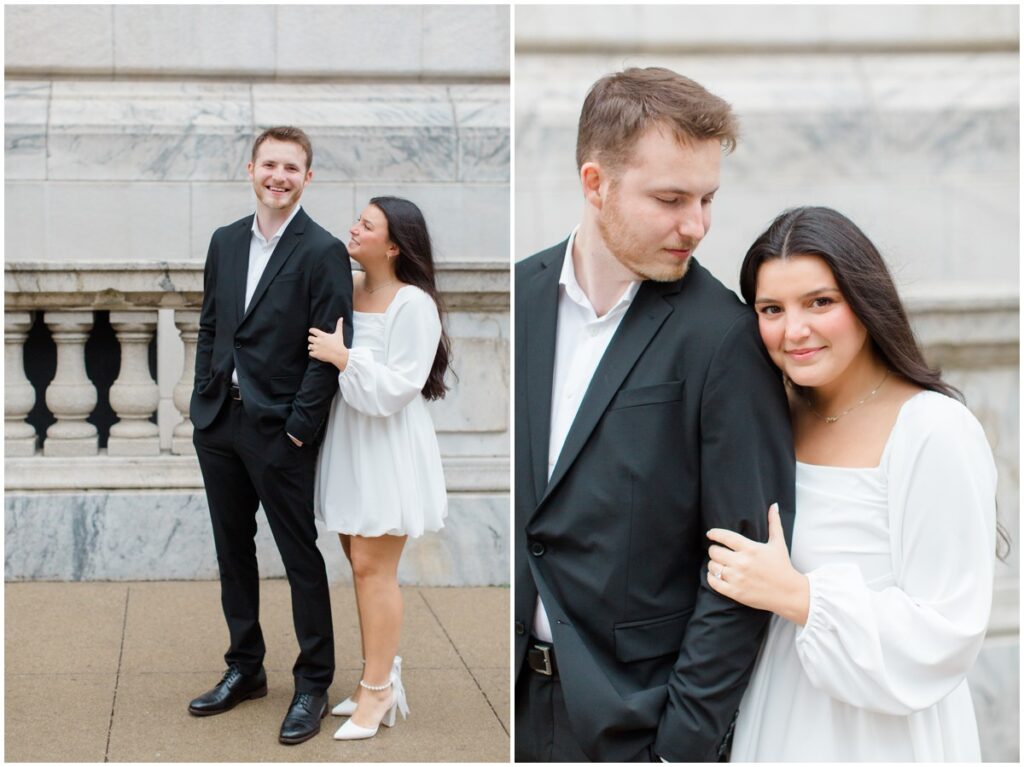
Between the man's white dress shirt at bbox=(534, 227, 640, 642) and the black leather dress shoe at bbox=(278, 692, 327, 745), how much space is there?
163 cm

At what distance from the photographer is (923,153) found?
3902 mm

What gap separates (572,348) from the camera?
8.37 feet

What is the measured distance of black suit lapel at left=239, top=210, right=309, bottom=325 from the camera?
381 centimetres

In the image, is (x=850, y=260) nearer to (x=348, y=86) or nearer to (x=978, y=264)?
(x=978, y=264)

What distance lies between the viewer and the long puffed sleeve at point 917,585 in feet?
7.55

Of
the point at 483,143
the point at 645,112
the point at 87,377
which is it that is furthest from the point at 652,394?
the point at 87,377

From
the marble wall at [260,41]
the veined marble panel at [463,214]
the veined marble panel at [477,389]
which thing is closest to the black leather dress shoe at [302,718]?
the veined marble panel at [477,389]

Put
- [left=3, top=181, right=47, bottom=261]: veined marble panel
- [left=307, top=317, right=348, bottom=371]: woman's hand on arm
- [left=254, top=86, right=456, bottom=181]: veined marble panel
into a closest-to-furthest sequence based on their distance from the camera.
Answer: [left=307, top=317, right=348, bottom=371]: woman's hand on arm, [left=3, top=181, right=47, bottom=261]: veined marble panel, [left=254, top=86, right=456, bottom=181]: veined marble panel

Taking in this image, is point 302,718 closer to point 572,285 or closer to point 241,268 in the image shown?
point 241,268

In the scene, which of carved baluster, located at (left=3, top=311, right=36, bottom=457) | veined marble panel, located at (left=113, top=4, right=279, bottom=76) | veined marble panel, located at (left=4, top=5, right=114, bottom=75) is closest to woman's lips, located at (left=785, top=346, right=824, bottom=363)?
carved baluster, located at (left=3, top=311, right=36, bottom=457)

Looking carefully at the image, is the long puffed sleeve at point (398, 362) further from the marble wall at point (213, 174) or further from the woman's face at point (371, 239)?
the marble wall at point (213, 174)

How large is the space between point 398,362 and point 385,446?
0.93 ft

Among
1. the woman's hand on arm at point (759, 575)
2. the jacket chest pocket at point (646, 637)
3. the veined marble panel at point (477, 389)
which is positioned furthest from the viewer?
the veined marble panel at point (477, 389)

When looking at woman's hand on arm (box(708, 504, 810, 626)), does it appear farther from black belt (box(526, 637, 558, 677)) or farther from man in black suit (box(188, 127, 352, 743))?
man in black suit (box(188, 127, 352, 743))
